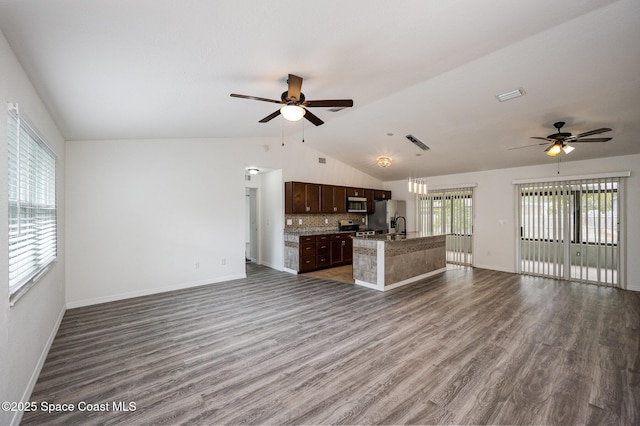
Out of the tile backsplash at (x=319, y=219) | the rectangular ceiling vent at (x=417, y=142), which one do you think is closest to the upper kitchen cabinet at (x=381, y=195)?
the tile backsplash at (x=319, y=219)

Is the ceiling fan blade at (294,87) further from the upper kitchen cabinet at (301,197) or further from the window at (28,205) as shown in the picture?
the upper kitchen cabinet at (301,197)

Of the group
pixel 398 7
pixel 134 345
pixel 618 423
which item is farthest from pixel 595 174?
pixel 134 345

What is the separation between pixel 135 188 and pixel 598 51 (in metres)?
6.30

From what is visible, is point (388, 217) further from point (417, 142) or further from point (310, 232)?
point (417, 142)

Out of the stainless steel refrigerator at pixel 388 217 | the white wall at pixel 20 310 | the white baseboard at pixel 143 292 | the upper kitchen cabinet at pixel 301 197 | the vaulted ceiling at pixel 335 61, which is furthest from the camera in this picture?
the stainless steel refrigerator at pixel 388 217

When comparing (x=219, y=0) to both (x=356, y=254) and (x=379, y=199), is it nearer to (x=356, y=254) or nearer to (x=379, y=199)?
(x=356, y=254)

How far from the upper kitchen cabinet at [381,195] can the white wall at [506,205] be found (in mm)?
1477

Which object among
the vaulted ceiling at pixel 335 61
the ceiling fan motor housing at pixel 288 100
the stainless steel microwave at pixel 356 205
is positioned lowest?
the stainless steel microwave at pixel 356 205

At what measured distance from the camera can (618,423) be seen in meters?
1.84

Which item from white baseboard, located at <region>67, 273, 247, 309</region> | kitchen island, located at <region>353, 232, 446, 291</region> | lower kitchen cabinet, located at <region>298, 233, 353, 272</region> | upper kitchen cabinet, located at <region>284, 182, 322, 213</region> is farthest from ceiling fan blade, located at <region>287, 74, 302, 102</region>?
white baseboard, located at <region>67, 273, 247, 309</region>

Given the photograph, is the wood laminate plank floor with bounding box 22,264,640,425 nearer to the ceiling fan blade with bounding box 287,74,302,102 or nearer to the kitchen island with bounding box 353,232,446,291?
the kitchen island with bounding box 353,232,446,291

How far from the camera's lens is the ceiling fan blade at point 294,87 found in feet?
8.55

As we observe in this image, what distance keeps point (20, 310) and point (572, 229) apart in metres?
8.42

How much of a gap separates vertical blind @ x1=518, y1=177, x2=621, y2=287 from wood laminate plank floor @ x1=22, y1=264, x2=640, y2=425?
1.22 meters
